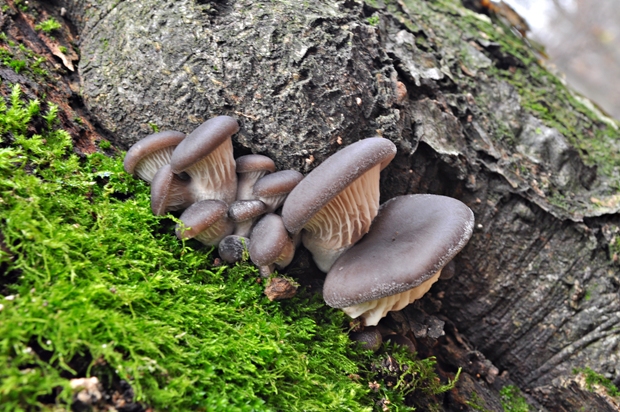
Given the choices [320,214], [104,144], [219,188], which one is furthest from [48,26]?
[320,214]

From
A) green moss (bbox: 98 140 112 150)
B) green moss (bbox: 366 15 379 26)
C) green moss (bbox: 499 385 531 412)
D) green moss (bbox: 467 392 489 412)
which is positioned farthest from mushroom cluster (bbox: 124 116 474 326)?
green moss (bbox: 499 385 531 412)

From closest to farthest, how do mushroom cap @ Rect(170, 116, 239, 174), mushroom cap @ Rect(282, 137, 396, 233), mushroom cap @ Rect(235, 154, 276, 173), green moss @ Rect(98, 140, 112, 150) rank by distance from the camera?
1. mushroom cap @ Rect(282, 137, 396, 233)
2. mushroom cap @ Rect(170, 116, 239, 174)
3. mushroom cap @ Rect(235, 154, 276, 173)
4. green moss @ Rect(98, 140, 112, 150)

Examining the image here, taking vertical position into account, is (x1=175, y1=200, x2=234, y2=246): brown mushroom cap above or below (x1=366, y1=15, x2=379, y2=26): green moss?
below

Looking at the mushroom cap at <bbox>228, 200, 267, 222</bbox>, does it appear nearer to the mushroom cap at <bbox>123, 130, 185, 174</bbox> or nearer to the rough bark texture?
the rough bark texture

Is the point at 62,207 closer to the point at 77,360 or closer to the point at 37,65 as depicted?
the point at 77,360

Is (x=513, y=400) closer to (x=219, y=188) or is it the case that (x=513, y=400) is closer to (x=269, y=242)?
(x=269, y=242)

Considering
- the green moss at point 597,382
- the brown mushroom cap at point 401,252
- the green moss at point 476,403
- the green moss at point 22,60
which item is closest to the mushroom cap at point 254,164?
the brown mushroom cap at point 401,252

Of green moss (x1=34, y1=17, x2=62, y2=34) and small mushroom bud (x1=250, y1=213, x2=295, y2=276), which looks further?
green moss (x1=34, y1=17, x2=62, y2=34)
